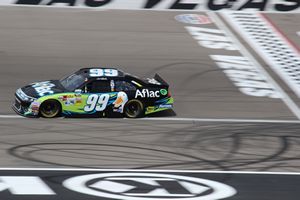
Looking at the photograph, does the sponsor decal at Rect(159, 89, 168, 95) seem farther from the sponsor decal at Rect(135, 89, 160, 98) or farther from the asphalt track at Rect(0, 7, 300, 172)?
the asphalt track at Rect(0, 7, 300, 172)

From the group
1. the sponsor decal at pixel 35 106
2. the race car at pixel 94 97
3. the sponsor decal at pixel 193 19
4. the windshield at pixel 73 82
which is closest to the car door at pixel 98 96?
the race car at pixel 94 97

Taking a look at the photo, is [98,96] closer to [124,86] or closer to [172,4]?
[124,86]

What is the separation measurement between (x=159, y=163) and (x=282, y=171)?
250 centimetres

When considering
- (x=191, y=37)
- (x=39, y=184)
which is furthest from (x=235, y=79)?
(x=39, y=184)

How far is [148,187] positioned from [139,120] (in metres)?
5.52

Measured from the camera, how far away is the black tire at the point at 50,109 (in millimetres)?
17875

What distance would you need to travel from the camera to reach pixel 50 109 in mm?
17969

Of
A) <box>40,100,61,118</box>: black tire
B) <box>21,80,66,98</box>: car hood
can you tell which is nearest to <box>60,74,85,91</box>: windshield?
<box>21,80,66,98</box>: car hood

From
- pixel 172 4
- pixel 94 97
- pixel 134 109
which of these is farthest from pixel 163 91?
pixel 172 4

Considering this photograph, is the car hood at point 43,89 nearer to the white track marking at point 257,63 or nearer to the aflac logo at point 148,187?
the aflac logo at point 148,187

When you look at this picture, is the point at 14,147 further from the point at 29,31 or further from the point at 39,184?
the point at 29,31

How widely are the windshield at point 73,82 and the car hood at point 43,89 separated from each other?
136 millimetres

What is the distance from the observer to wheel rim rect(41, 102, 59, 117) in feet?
58.7

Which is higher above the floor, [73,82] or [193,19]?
[73,82]
